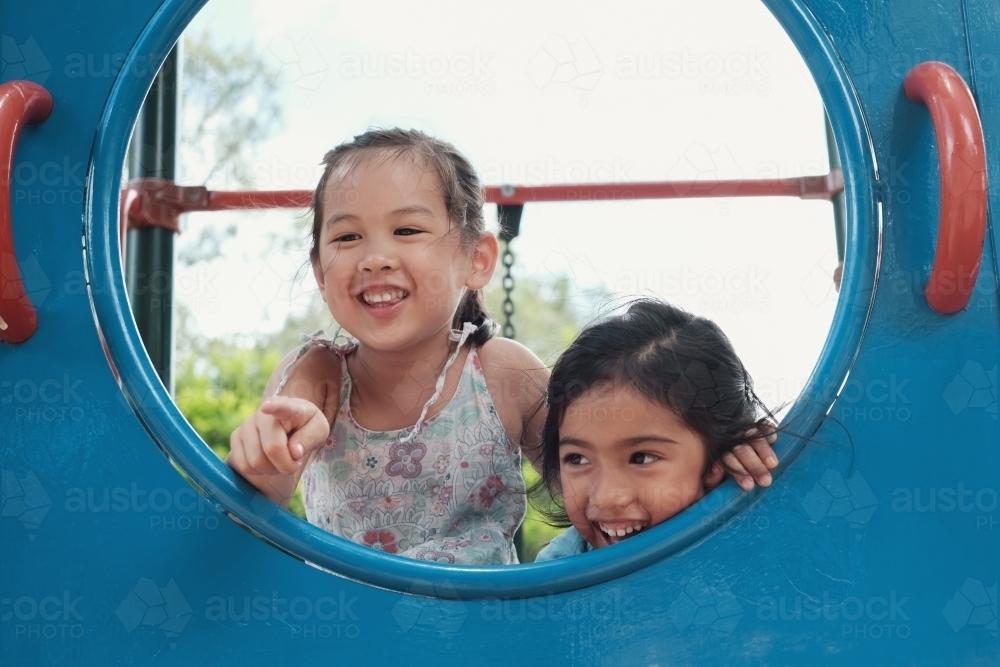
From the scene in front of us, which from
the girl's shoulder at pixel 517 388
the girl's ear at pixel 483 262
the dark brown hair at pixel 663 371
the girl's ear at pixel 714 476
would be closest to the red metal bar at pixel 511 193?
the girl's ear at pixel 483 262

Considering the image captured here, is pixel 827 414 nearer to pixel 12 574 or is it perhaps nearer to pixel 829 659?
pixel 829 659

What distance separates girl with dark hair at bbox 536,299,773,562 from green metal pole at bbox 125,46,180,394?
0.78 metres

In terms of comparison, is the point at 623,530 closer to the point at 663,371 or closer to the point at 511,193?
the point at 663,371

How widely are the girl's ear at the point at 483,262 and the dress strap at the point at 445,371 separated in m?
0.06

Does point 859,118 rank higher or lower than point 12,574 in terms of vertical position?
higher

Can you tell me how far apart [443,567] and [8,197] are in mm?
464

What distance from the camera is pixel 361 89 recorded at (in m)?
1.72

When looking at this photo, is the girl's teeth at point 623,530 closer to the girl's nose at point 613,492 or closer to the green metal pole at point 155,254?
the girl's nose at point 613,492

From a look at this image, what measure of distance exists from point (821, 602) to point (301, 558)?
0.44 metres

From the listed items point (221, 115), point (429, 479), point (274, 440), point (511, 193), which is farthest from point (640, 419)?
point (221, 115)

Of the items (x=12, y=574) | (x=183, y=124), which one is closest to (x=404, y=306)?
(x=12, y=574)

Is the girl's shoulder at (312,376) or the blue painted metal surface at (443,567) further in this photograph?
the girl's shoulder at (312,376)

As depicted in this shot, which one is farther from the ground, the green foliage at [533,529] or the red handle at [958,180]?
the red handle at [958,180]

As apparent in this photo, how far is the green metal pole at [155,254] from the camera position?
1656 mm
